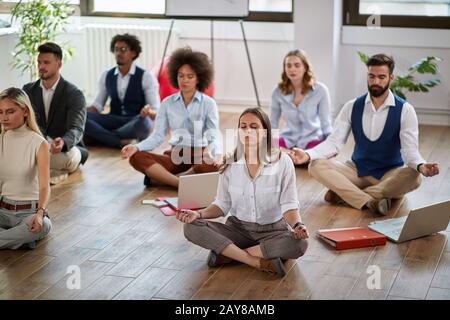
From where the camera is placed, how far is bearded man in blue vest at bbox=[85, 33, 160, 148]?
6.40 meters

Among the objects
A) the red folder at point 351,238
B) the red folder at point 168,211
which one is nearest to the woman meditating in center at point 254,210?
the red folder at point 351,238

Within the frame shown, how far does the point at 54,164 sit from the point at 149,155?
0.68 m

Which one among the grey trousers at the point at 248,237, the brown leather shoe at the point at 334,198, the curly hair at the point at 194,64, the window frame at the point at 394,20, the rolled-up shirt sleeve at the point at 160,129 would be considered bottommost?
the brown leather shoe at the point at 334,198

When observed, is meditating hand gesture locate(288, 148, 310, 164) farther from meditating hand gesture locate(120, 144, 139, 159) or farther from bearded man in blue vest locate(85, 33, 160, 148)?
bearded man in blue vest locate(85, 33, 160, 148)

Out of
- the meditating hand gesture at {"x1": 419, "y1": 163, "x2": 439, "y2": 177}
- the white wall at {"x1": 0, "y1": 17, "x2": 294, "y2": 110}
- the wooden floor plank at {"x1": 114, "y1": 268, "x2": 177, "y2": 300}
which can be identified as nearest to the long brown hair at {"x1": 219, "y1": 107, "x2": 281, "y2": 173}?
the wooden floor plank at {"x1": 114, "y1": 268, "x2": 177, "y2": 300}

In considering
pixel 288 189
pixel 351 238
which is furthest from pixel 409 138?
pixel 288 189

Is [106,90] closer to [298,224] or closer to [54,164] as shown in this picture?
[54,164]

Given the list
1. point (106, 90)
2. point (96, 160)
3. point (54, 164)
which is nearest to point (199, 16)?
point (106, 90)

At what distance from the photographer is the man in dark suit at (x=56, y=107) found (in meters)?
5.49

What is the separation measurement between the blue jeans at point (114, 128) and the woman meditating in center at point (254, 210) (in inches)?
97.8

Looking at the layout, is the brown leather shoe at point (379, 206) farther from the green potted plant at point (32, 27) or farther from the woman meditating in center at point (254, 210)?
the green potted plant at point (32, 27)

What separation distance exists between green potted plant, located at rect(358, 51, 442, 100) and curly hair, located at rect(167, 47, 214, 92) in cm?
202

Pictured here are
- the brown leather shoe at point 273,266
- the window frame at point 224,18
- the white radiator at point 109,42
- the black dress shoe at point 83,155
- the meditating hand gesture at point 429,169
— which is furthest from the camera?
the white radiator at point 109,42

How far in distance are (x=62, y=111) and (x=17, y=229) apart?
1.57 metres
